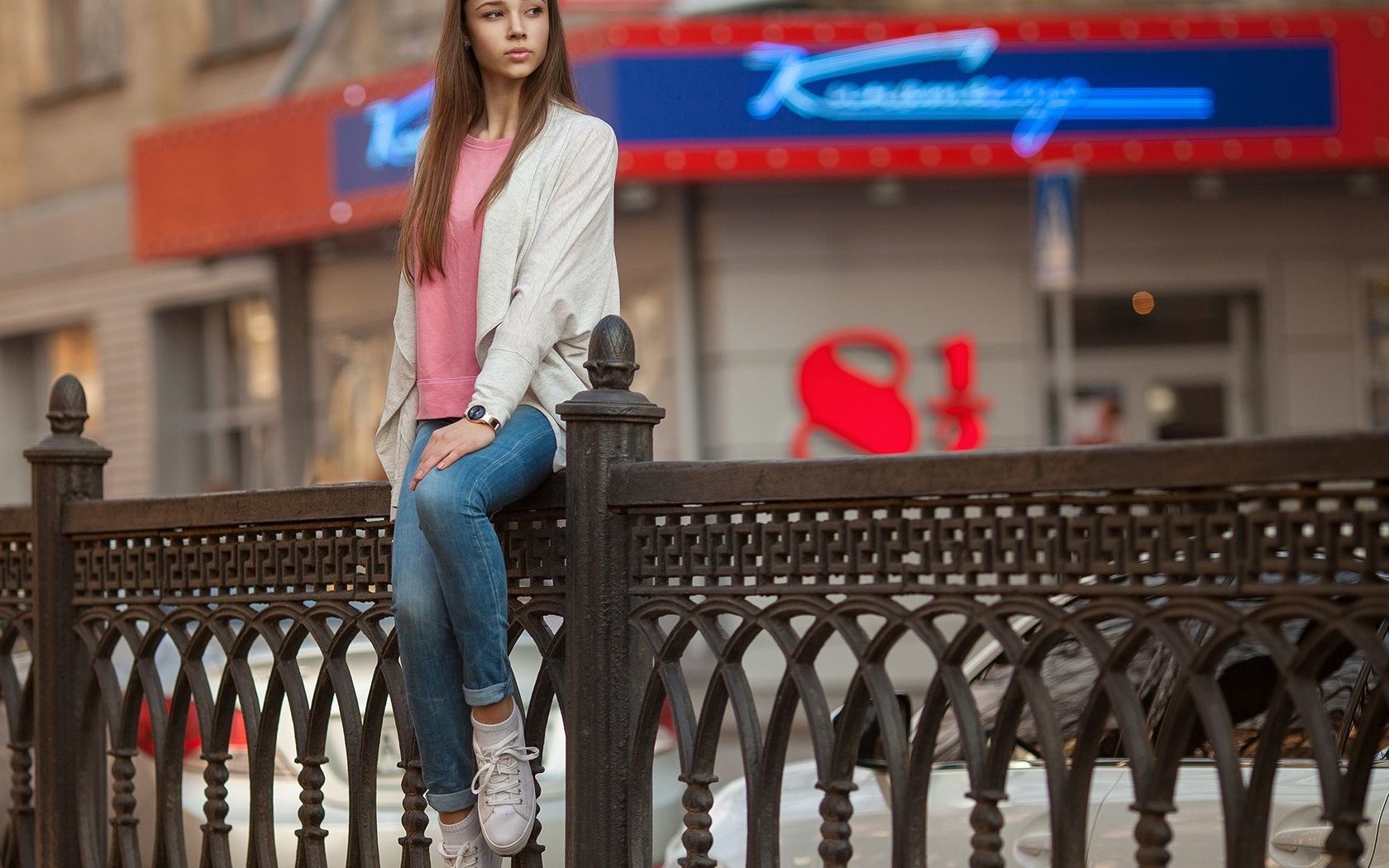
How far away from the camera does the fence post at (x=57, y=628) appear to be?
4.56 metres

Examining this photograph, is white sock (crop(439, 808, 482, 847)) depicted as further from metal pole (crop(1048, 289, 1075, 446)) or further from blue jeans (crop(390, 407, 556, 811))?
metal pole (crop(1048, 289, 1075, 446))

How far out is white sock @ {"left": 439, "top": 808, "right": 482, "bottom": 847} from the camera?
11.3 ft

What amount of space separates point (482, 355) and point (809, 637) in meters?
0.87

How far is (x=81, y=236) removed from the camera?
62.5 feet

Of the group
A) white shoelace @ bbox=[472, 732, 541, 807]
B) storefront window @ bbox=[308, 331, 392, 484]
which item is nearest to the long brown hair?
white shoelace @ bbox=[472, 732, 541, 807]

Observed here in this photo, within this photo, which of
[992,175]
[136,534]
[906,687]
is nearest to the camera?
[136,534]

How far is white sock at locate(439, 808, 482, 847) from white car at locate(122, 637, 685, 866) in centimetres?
180

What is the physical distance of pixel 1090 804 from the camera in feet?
12.7

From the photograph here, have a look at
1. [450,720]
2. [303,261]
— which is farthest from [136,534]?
[303,261]

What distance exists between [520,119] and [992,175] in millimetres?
10566

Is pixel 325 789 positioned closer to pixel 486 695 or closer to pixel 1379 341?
pixel 486 695

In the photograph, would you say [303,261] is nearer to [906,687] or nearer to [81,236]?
[81,236]

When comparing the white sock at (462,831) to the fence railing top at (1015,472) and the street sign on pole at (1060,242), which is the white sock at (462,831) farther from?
the street sign on pole at (1060,242)

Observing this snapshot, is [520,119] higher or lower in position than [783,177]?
lower
